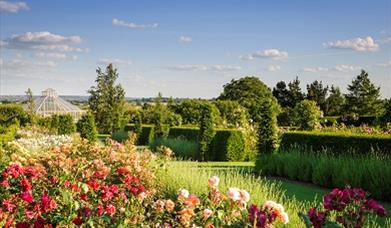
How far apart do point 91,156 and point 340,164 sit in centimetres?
541

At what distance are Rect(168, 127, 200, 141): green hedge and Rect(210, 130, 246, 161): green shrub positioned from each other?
8.88 feet

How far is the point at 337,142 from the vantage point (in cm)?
1323

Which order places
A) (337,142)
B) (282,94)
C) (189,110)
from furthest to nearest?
1. (282,94)
2. (189,110)
3. (337,142)

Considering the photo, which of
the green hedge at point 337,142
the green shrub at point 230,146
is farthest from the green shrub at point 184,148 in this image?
the green hedge at point 337,142

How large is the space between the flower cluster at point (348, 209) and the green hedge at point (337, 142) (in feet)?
26.8

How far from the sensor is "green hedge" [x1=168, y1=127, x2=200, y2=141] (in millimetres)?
23031

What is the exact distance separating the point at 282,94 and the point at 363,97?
1878cm

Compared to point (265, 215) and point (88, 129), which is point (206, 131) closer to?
point (88, 129)

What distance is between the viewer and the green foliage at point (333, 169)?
10.1 meters

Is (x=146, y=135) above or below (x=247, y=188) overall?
below

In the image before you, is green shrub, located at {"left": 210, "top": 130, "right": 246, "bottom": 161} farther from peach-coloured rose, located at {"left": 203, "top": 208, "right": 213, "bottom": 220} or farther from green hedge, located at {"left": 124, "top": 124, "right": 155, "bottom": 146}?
peach-coloured rose, located at {"left": 203, "top": 208, "right": 213, "bottom": 220}

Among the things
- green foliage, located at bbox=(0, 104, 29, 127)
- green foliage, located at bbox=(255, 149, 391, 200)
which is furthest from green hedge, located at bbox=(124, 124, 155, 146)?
green foliage, located at bbox=(255, 149, 391, 200)

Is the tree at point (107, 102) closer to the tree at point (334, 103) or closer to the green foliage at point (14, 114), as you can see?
the green foliage at point (14, 114)

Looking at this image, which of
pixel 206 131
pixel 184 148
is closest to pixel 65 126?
pixel 184 148
